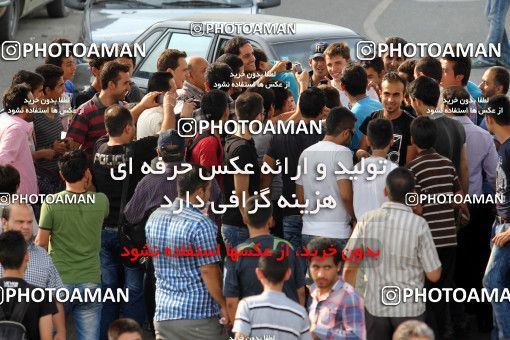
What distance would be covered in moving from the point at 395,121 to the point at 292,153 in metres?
0.76

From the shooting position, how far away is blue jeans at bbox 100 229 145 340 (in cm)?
921

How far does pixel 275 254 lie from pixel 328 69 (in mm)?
3884

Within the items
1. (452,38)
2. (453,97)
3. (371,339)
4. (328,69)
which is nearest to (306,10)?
(452,38)

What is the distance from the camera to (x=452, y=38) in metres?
19.0

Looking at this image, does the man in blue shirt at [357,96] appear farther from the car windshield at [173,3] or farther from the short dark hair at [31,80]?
the car windshield at [173,3]

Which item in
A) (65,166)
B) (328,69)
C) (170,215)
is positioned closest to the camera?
(170,215)

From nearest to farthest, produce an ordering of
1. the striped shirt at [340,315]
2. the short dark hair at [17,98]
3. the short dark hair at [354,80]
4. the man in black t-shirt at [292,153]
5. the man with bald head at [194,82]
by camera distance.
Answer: the striped shirt at [340,315]
the man in black t-shirt at [292,153]
the short dark hair at [17,98]
the short dark hair at [354,80]
the man with bald head at [194,82]

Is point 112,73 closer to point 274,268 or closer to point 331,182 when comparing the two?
point 331,182

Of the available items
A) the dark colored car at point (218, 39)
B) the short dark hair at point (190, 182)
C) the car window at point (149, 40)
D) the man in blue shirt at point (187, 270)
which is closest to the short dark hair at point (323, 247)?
the man in blue shirt at point (187, 270)

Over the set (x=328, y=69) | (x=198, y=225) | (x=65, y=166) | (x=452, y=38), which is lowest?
(x=198, y=225)

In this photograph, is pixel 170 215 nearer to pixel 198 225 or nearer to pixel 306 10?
pixel 198 225

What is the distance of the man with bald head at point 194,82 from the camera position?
409 inches

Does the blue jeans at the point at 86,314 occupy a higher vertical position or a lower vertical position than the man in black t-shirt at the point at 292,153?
lower

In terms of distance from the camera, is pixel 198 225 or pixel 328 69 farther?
pixel 328 69
